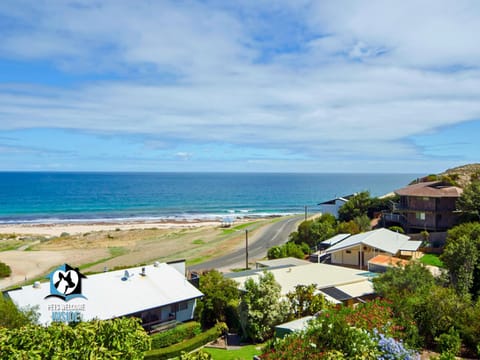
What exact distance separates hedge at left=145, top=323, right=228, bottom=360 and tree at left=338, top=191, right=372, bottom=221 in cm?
4012

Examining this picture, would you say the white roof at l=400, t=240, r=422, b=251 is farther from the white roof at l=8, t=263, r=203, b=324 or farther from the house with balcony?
the white roof at l=8, t=263, r=203, b=324

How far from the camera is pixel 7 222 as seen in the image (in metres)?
97.1

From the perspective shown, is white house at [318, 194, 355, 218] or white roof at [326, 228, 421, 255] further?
white house at [318, 194, 355, 218]

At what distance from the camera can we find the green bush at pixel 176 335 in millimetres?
23281

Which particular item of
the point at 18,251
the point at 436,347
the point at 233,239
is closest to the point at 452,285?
the point at 436,347

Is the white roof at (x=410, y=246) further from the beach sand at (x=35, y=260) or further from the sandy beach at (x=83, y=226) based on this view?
the sandy beach at (x=83, y=226)

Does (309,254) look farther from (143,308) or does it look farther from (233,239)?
(143,308)

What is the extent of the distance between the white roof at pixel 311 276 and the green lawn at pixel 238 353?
4.96 m

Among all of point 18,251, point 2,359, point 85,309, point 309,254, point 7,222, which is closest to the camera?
point 2,359

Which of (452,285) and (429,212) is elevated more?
(429,212)

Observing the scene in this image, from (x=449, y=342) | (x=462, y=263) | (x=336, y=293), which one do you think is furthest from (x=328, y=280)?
(x=449, y=342)

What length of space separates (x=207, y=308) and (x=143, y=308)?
4.71 m

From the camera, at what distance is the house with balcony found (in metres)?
49.8

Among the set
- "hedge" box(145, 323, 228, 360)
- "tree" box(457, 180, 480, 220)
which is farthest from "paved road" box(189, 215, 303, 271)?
"tree" box(457, 180, 480, 220)
